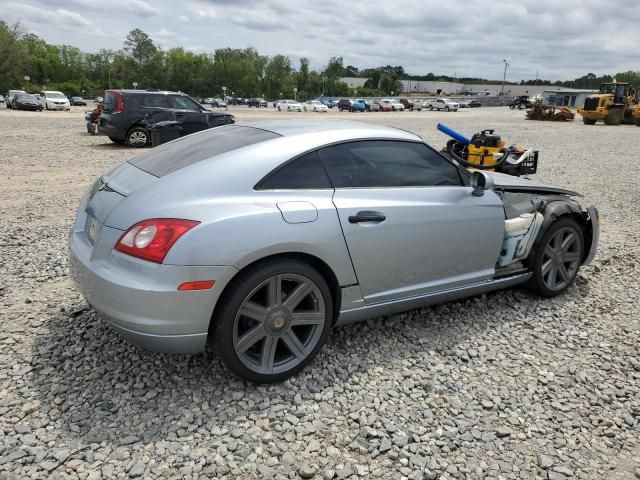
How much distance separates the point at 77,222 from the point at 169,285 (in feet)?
3.82

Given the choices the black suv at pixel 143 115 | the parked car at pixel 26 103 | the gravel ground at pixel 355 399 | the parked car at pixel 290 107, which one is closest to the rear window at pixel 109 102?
the black suv at pixel 143 115

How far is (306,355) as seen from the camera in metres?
3.14

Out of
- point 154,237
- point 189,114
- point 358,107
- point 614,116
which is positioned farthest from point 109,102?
point 358,107

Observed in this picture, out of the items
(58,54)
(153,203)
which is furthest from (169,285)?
(58,54)

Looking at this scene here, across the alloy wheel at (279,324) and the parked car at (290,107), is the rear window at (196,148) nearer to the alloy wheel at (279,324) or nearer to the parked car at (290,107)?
the alloy wheel at (279,324)

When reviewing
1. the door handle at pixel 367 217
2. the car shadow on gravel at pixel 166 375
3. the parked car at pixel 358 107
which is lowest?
the car shadow on gravel at pixel 166 375

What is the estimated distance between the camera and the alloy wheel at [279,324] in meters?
2.91

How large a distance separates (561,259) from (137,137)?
508 inches

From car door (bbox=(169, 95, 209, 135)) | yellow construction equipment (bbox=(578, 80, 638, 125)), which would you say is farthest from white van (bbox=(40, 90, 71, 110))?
yellow construction equipment (bbox=(578, 80, 638, 125))

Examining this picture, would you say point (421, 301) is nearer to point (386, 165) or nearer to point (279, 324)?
point (386, 165)

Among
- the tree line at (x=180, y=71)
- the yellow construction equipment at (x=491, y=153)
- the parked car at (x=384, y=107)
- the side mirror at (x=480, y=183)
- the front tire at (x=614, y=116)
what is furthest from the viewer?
the tree line at (x=180, y=71)

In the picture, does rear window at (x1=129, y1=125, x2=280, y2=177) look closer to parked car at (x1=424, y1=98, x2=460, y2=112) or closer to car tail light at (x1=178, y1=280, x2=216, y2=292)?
car tail light at (x1=178, y1=280, x2=216, y2=292)

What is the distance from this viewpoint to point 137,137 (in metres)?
14.5

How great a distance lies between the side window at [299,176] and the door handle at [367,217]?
26cm
